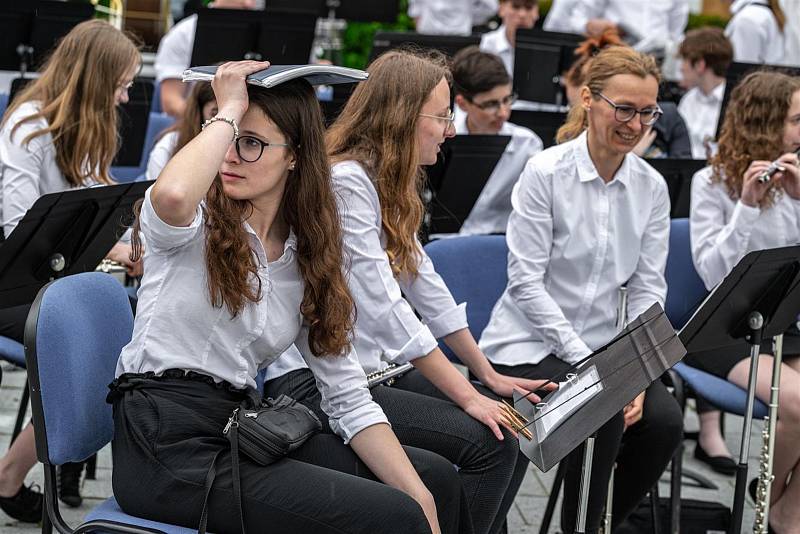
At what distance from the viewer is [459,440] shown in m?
2.83

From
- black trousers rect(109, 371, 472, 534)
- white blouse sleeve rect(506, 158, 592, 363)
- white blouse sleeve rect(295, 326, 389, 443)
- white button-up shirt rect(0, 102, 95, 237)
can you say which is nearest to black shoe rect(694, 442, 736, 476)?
white blouse sleeve rect(506, 158, 592, 363)

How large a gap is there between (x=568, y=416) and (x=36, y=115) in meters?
2.12

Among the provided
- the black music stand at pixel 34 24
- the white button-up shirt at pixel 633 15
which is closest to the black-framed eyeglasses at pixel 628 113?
the black music stand at pixel 34 24

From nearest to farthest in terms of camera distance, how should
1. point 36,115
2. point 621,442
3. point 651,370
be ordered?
Result: 1. point 651,370
2. point 621,442
3. point 36,115

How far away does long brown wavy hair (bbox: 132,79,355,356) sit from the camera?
2.39 m

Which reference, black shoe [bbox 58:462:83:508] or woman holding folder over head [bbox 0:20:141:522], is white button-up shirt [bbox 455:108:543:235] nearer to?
woman holding folder over head [bbox 0:20:141:522]

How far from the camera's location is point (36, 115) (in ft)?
12.1

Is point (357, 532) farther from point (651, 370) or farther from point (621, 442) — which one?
point (621, 442)

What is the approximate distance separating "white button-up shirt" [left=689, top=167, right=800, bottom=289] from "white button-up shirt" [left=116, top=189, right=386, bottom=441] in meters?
1.84

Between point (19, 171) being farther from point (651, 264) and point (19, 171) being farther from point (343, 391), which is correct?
point (651, 264)

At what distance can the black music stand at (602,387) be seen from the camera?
93.4 inches

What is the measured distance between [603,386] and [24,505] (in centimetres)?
185

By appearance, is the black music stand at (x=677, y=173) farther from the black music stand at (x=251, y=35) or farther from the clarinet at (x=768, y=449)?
the black music stand at (x=251, y=35)

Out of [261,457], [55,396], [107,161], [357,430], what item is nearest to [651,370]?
[357,430]
